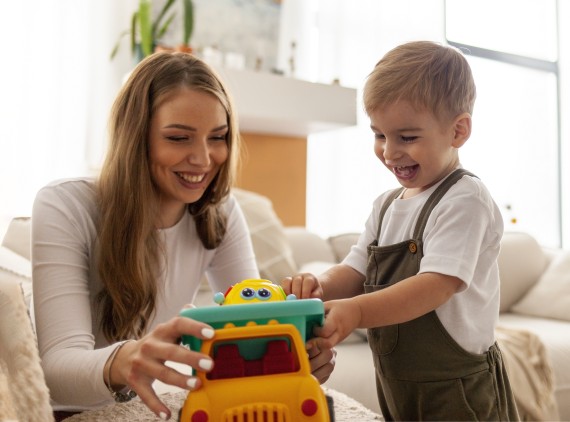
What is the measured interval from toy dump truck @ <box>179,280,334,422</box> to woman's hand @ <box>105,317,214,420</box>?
0.01 meters

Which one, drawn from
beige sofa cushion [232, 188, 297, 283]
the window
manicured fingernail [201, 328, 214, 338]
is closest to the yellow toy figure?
manicured fingernail [201, 328, 214, 338]

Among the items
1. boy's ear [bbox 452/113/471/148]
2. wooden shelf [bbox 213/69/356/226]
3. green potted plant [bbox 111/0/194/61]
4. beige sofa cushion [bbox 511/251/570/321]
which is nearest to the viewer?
boy's ear [bbox 452/113/471/148]

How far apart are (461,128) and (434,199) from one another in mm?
130

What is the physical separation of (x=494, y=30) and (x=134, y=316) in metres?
4.00

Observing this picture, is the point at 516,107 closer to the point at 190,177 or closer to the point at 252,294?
the point at 190,177

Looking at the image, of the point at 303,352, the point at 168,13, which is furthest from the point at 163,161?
the point at 168,13

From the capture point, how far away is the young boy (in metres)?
0.94

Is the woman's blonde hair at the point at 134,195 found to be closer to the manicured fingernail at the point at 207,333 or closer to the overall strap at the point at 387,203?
the overall strap at the point at 387,203

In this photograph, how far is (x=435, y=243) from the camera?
90 cm

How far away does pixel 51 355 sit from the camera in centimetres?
96

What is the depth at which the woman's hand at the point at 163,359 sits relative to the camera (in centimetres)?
64

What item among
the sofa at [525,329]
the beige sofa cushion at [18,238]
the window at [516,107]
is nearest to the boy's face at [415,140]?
the sofa at [525,329]

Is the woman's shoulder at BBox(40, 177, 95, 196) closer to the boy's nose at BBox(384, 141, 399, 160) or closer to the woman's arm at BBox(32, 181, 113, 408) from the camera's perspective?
the woman's arm at BBox(32, 181, 113, 408)

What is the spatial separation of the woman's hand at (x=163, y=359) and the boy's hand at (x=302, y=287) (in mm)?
257
